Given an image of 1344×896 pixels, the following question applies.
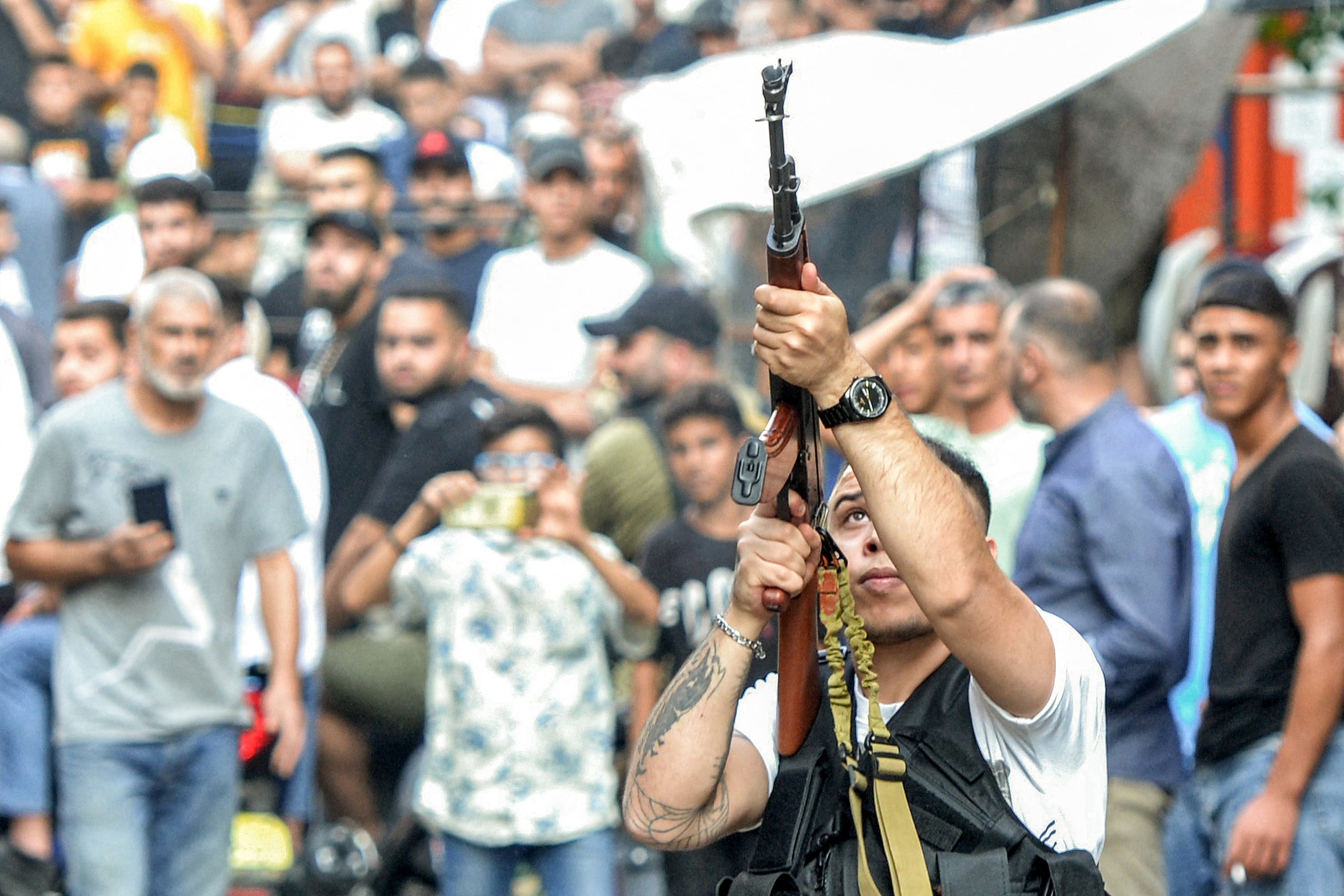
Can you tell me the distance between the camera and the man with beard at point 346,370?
7.81 metres

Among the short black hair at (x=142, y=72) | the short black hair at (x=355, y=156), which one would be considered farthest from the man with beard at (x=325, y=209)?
the short black hair at (x=142, y=72)

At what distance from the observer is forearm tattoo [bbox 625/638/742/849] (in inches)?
129

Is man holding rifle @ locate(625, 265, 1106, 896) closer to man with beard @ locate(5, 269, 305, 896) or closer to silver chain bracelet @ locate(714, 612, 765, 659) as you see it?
silver chain bracelet @ locate(714, 612, 765, 659)

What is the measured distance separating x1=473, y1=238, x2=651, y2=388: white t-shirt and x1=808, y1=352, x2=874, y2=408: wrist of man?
18.6 ft

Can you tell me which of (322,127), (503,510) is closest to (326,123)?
(322,127)

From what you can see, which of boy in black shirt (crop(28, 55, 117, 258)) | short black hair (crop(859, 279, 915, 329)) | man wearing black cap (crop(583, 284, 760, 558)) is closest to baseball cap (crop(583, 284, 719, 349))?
man wearing black cap (crop(583, 284, 760, 558))

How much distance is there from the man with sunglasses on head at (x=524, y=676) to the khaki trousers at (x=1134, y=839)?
5.29 feet

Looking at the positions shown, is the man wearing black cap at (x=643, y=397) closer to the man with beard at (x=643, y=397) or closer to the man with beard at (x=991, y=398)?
the man with beard at (x=643, y=397)

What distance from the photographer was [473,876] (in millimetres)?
5977

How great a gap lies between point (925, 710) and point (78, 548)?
3.82m

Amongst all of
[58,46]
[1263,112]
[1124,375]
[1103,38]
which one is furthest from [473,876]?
[58,46]

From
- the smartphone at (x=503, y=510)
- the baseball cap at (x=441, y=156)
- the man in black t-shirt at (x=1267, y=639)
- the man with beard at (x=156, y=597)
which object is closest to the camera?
the man in black t-shirt at (x=1267, y=639)

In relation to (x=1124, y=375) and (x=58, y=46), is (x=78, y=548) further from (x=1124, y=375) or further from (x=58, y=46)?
(x=58, y=46)

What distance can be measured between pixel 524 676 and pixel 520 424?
832mm
